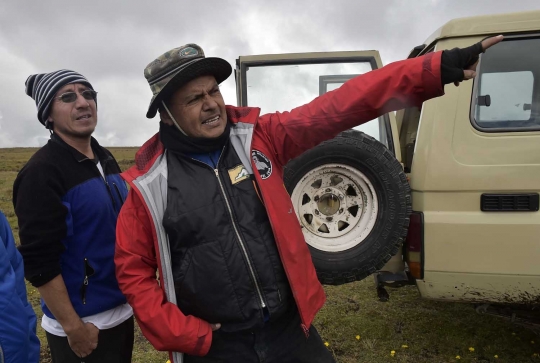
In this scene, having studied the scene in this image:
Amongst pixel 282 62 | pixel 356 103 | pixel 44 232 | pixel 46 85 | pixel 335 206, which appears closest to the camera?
pixel 356 103

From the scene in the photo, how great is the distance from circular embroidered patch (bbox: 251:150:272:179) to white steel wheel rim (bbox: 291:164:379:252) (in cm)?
104

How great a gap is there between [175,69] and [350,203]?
5.25 ft

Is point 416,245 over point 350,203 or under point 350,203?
under

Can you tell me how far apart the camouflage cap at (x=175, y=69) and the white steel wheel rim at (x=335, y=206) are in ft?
4.11

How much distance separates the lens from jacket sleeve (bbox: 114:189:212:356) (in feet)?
5.24

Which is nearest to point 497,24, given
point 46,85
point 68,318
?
point 46,85

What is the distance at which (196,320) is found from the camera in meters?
1.66

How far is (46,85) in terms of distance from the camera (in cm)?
204

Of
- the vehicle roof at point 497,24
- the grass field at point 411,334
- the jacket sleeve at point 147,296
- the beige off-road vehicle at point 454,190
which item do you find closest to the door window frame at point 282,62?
the beige off-road vehicle at point 454,190

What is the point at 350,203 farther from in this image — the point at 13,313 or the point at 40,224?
the point at 13,313

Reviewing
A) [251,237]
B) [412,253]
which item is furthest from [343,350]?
[251,237]

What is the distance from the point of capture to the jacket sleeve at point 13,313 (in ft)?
4.57

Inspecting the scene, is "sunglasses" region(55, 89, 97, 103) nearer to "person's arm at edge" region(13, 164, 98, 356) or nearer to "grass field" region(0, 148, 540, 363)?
"person's arm at edge" region(13, 164, 98, 356)

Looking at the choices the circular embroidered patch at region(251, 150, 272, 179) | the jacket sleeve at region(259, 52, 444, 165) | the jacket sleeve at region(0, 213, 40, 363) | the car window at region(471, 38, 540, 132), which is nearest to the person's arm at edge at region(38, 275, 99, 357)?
the jacket sleeve at region(0, 213, 40, 363)
